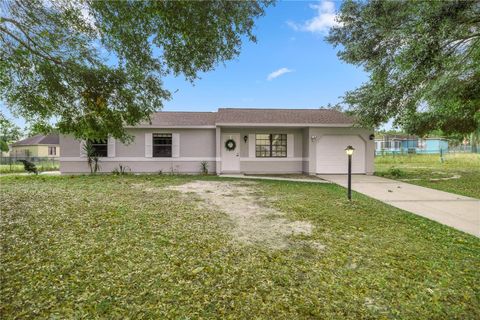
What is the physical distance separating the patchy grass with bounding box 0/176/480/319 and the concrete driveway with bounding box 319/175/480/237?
47 centimetres

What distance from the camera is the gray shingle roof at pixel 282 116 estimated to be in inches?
512

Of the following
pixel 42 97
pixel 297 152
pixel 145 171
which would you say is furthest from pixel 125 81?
pixel 297 152

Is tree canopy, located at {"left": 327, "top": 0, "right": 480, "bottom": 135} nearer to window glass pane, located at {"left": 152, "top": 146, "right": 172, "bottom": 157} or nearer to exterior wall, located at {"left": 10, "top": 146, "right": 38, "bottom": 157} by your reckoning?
window glass pane, located at {"left": 152, "top": 146, "right": 172, "bottom": 157}

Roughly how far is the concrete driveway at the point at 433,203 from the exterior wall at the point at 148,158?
7.42m

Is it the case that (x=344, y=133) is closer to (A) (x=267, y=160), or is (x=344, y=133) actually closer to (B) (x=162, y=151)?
(A) (x=267, y=160)

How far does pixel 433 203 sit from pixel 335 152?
6930mm

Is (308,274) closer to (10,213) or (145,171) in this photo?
(10,213)

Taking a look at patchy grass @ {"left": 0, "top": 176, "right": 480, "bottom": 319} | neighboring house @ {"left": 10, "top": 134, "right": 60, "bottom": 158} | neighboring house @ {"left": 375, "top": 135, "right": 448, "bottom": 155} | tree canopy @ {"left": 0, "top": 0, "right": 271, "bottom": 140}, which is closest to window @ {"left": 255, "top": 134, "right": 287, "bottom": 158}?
tree canopy @ {"left": 0, "top": 0, "right": 271, "bottom": 140}

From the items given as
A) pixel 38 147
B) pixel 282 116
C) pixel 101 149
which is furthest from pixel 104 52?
pixel 38 147

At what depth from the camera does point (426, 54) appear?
5.18 meters

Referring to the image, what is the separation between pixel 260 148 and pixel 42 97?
9.75m

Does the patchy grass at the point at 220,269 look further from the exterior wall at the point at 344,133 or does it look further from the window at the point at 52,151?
the window at the point at 52,151

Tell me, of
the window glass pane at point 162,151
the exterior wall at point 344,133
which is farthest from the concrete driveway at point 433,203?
the window glass pane at point 162,151

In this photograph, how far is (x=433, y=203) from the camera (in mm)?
6680
